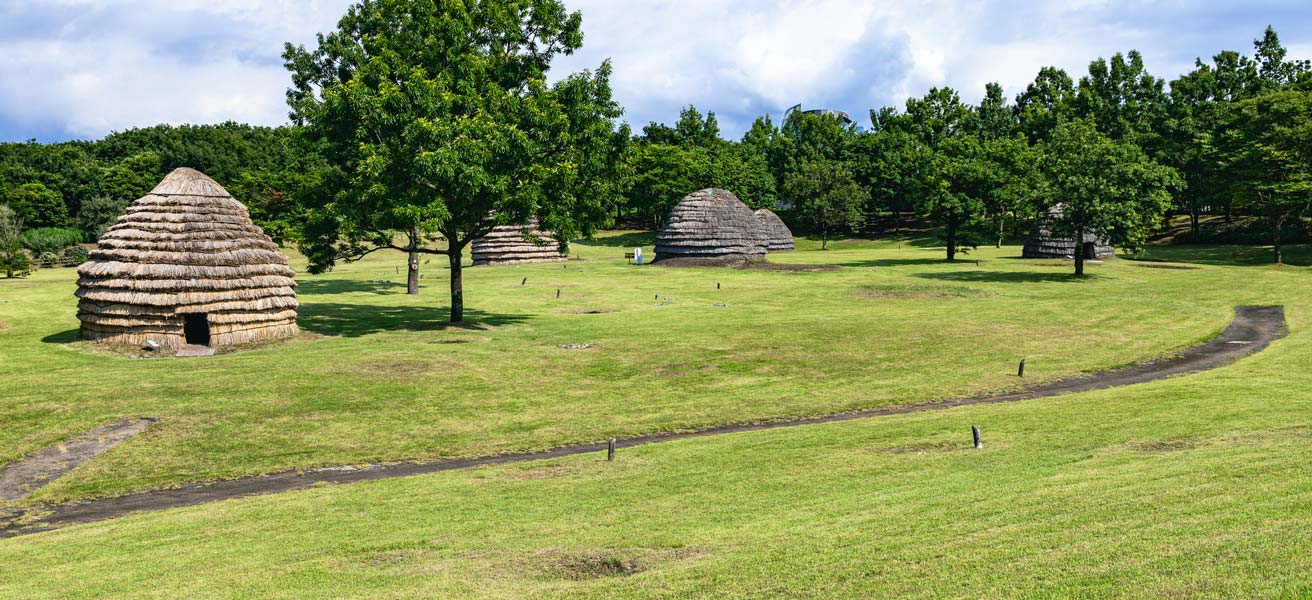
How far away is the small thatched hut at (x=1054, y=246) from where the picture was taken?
72.5 meters

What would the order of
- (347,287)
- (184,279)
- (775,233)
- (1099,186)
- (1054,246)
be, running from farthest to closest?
(775,233)
(1054,246)
(1099,186)
(347,287)
(184,279)

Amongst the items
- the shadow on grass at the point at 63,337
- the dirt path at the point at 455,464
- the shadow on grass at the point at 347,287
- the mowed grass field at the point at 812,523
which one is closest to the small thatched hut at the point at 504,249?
the shadow on grass at the point at 347,287

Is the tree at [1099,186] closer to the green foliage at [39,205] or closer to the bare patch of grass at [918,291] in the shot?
the bare patch of grass at [918,291]

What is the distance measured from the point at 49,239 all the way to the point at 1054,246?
84.9 metres

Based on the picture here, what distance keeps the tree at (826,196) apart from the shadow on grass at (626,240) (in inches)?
678

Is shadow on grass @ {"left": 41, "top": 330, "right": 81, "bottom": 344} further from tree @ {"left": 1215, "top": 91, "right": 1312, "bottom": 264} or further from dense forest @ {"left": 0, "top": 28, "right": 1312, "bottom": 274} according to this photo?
tree @ {"left": 1215, "top": 91, "right": 1312, "bottom": 264}

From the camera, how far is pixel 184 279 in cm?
3272

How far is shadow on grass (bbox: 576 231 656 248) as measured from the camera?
10568cm

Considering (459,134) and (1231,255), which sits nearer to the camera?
(459,134)

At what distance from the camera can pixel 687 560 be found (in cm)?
1169

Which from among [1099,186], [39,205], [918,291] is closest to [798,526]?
[918,291]

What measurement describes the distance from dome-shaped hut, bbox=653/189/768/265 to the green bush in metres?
50.1

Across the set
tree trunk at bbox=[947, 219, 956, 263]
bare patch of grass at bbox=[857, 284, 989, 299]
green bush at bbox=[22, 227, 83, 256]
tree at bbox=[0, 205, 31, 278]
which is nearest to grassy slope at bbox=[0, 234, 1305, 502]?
bare patch of grass at bbox=[857, 284, 989, 299]

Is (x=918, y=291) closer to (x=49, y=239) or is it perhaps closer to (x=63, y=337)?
(x=63, y=337)
